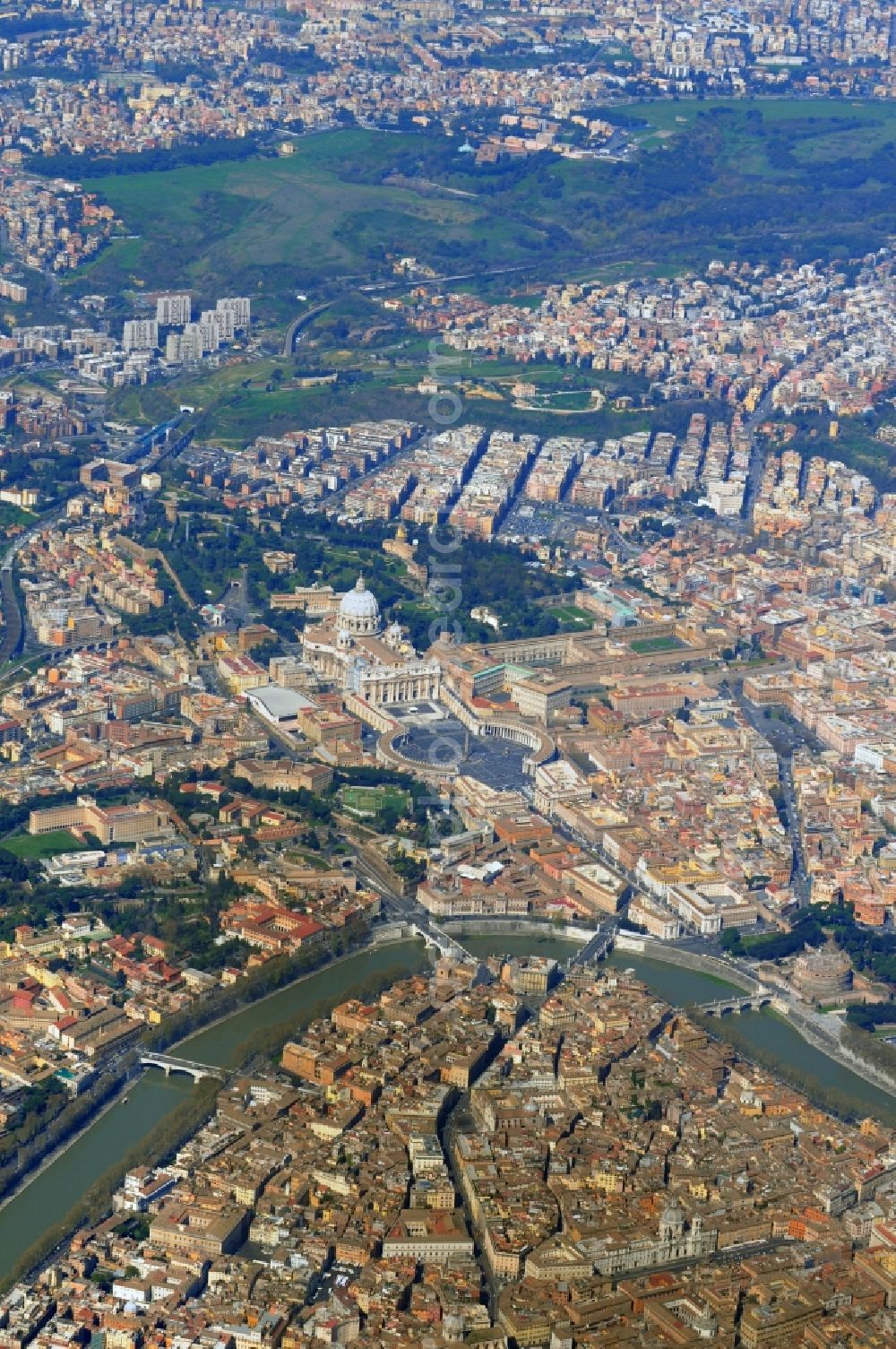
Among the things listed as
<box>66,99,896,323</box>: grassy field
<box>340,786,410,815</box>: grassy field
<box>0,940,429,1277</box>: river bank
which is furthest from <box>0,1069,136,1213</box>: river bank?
<box>66,99,896,323</box>: grassy field

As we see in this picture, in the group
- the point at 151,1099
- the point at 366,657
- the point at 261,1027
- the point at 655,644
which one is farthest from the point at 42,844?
the point at 655,644

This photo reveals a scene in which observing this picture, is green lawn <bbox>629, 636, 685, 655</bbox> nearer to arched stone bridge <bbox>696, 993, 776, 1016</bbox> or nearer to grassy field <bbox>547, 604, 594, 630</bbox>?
grassy field <bbox>547, 604, 594, 630</bbox>

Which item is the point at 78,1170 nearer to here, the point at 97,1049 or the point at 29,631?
the point at 97,1049

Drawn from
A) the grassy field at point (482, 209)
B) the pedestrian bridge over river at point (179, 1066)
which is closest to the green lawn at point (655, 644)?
the pedestrian bridge over river at point (179, 1066)

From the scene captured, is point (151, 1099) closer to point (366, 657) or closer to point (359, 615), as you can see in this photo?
point (366, 657)

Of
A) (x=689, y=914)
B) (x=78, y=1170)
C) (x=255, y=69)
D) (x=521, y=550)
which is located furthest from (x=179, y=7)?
(x=78, y=1170)
